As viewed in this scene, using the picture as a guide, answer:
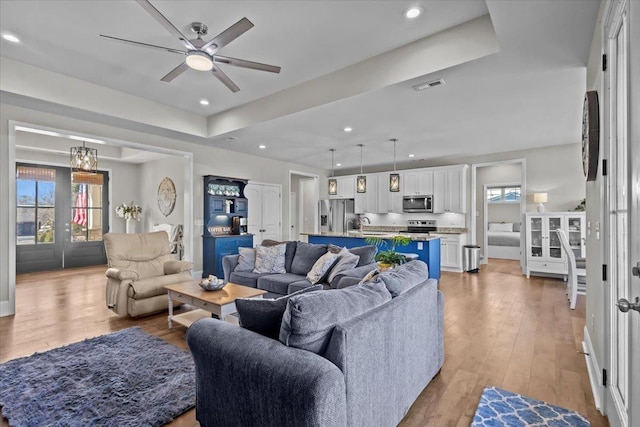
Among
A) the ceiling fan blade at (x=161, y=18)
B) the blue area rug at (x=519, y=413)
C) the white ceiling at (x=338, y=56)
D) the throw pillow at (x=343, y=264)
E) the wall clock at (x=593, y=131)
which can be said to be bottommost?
the blue area rug at (x=519, y=413)

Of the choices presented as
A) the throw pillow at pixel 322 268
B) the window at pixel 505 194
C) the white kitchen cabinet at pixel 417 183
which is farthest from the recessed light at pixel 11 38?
the window at pixel 505 194

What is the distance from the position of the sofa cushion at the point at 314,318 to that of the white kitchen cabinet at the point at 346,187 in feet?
24.6

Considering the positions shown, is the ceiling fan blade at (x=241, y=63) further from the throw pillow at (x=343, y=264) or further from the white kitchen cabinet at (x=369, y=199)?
the white kitchen cabinet at (x=369, y=199)

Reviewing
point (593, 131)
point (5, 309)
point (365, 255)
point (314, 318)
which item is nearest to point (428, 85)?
point (593, 131)

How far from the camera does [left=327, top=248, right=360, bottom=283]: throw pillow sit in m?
3.78

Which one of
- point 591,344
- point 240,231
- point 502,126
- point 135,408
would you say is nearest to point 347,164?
point 240,231

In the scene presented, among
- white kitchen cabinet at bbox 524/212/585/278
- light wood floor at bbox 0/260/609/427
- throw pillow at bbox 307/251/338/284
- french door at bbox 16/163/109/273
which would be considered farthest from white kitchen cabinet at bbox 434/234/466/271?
french door at bbox 16/163/109/273

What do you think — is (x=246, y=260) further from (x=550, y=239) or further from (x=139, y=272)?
(x=550, y=239)

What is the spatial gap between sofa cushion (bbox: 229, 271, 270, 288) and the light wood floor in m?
0.97

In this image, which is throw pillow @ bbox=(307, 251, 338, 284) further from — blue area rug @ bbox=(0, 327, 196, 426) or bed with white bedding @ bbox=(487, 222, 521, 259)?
bed with white bedding @ bbox=(487, 222, 521, 259)

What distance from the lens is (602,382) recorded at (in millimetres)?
2033

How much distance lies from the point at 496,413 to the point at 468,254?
17.4 feet

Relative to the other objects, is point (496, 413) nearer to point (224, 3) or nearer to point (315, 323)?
point (315, 323)

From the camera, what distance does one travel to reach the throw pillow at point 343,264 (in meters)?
3.78
